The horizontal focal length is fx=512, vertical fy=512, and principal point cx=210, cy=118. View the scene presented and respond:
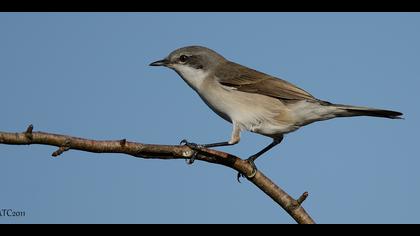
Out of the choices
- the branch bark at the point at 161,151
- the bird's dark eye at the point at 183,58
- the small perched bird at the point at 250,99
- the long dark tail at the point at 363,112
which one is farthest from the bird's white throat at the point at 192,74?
the branch bark at the point at 161,151

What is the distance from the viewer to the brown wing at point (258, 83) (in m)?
8.45

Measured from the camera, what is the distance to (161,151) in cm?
471

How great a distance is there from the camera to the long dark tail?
23.4 ft

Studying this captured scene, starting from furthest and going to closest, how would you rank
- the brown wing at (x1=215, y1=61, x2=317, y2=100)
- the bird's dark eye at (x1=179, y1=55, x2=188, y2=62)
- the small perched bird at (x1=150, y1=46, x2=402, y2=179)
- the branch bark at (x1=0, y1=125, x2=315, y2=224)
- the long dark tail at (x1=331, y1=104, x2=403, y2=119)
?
the bird's dark eye at (x1=179, y1=55, x2=188, y2=62) < the brown wing at (x1=215, y1=61, x2=317, y2=100) < the small perched bird at (x1=150, y1=46, x2=402, y2=179) < the long dark tail at (x1=331, y1=104, x2=403, y2=119) < the branch bark at (x1=0, y1=125, x2=315, y2=224)

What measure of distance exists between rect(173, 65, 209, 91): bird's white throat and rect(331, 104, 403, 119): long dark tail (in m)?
2.31

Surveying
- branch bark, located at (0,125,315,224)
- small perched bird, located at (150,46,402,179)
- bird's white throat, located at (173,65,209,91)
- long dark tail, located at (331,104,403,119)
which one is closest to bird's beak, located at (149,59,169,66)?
small perched bird, located at (150,46,402,179)

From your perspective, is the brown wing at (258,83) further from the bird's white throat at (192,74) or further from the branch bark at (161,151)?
the branch bark at (161,151)

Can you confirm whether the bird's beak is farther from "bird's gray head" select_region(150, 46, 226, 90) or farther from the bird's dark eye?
the bird's dark eye

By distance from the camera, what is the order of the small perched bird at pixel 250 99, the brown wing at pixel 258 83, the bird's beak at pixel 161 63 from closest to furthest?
the small perched bird at pixel 250 99, the brown wing at pixel 258 83, the bird's beak at pixel 161 63

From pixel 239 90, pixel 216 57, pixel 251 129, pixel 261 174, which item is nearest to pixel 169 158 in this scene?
pixel 261 174

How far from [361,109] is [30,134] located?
498cm

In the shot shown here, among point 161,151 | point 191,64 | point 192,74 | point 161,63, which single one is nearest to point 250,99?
point 192,74

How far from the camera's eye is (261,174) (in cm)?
571

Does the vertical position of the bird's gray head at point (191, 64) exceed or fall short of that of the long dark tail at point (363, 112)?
it exceeds it
